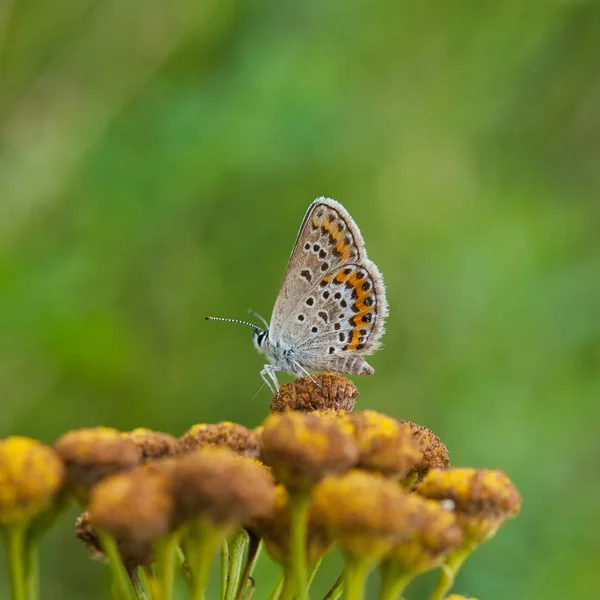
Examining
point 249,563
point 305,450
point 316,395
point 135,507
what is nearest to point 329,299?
point 316,395

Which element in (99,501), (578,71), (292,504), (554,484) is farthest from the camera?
(578,71)

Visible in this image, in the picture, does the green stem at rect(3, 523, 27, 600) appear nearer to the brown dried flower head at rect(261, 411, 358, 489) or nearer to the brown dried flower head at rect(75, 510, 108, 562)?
the brown dried flower head at rect(75, 510, 108, 562)

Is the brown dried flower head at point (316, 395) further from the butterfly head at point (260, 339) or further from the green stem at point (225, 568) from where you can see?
the butterfly head at point (260, 339)

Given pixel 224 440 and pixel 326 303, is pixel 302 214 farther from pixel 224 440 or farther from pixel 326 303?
pixel 224 440

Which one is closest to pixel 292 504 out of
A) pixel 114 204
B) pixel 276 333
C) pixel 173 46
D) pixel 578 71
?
pixel 276 333

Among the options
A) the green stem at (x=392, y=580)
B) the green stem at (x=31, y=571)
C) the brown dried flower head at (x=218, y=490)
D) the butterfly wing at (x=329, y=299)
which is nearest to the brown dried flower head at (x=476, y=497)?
the green stem at (x=392, y=580)

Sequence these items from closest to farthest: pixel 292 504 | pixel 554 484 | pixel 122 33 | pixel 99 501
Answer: pixel 99 501, pixel 292 504, pixel 554 484, pixel 122 33

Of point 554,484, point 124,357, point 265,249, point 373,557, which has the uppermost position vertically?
point 265,249

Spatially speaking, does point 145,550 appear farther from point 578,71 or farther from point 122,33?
point 578,71
